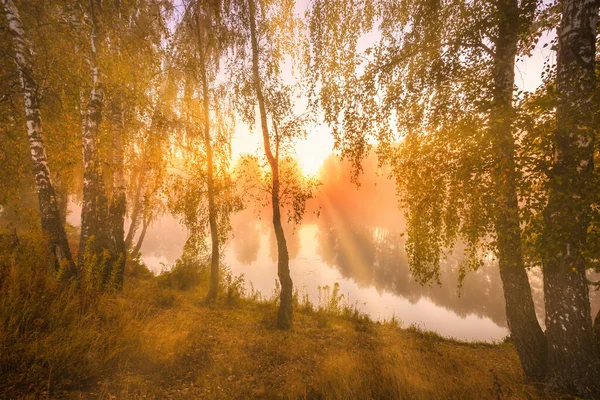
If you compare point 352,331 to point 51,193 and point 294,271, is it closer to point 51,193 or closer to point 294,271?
point 51,193

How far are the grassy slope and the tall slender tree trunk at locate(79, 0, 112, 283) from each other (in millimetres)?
1615

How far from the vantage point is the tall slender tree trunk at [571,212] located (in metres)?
2.87

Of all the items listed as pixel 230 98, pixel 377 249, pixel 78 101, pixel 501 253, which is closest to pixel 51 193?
pixel 78 101

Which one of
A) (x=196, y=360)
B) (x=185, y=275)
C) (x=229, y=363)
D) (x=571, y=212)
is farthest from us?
(x=185, y=275)

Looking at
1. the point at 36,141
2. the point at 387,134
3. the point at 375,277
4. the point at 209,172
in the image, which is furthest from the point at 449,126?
the point at 375,277

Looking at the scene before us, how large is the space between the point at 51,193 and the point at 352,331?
8511 millimetres

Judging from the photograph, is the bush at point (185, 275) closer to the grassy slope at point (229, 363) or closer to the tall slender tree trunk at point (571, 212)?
the grassy slope at point (229, 363)

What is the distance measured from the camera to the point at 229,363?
4555 mm

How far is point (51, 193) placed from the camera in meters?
5.27

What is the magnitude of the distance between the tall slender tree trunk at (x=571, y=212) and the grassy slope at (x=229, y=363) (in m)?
0.72

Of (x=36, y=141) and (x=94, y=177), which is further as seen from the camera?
(x=94, y=177)

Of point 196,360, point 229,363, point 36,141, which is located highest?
point 36,141

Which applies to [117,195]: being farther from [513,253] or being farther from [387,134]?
[513,253]

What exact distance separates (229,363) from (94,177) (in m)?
5.27
